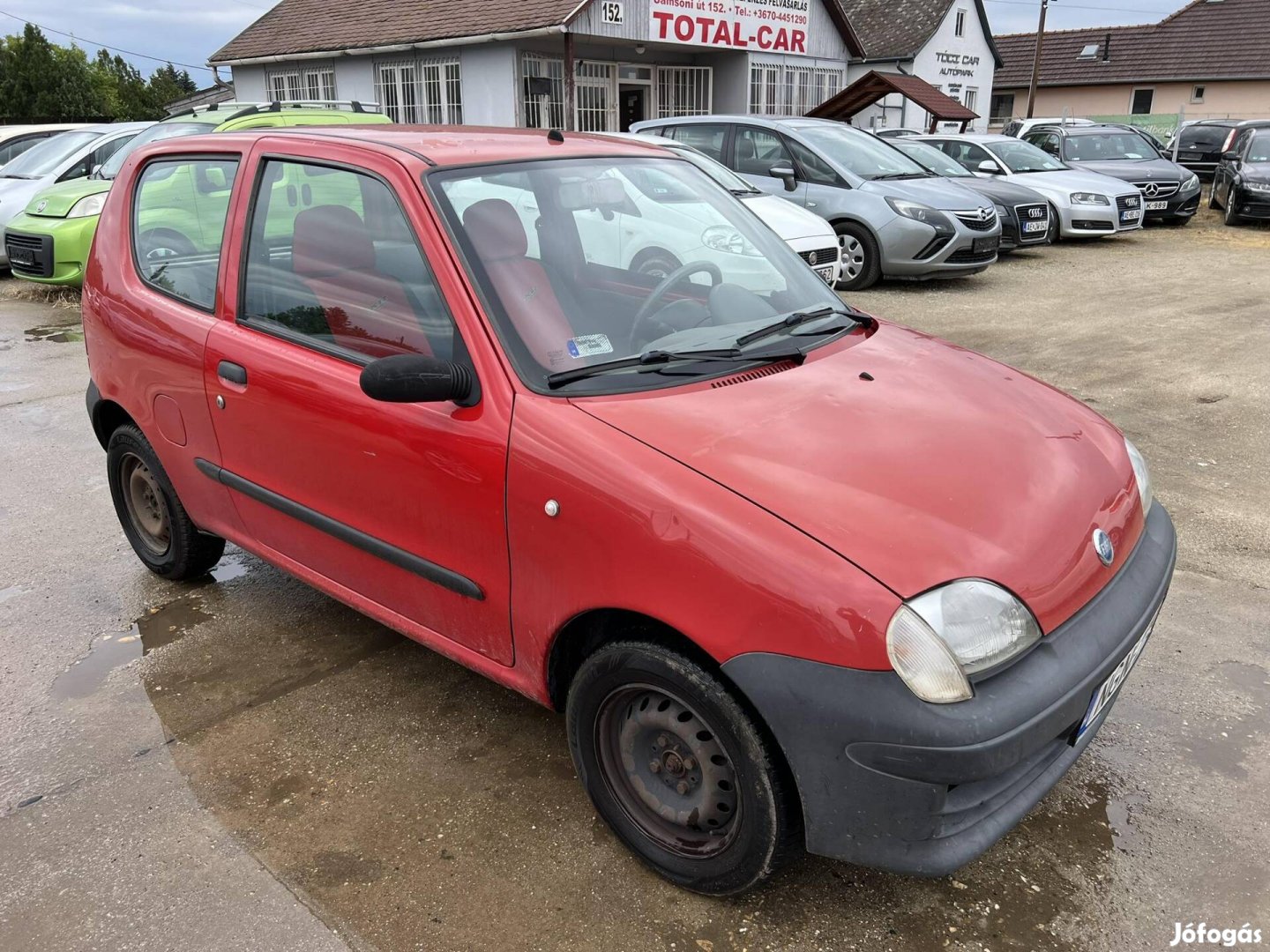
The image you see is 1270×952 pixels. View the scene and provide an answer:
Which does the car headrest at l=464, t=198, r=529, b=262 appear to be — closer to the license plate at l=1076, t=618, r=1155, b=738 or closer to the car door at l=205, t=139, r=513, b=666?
the car door at l=205, t=139, r=513, b=666

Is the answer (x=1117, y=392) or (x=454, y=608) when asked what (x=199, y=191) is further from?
(x=1117, y=392)

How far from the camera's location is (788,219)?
919cm

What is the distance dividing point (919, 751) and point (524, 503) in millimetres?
1064

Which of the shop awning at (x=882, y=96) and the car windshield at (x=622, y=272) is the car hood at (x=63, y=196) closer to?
the car windshield at (x=622, y=272)

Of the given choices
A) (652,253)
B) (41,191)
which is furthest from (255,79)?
(652,253)

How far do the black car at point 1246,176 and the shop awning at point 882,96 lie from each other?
20.4 feet

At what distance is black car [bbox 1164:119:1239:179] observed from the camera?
22.1 metres

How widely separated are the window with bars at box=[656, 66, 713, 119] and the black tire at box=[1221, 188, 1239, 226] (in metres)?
11.4

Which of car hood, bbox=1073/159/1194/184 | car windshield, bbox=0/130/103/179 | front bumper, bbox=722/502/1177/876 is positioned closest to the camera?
front bumper, bbox=722/502/1177/876

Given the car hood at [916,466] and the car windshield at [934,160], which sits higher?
the car windshield at [934,160]

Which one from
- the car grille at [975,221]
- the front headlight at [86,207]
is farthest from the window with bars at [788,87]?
the front headlight at [86,207]

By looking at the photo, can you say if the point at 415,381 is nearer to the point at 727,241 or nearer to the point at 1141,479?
the point at 727,241

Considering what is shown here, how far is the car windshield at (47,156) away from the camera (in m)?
11.8

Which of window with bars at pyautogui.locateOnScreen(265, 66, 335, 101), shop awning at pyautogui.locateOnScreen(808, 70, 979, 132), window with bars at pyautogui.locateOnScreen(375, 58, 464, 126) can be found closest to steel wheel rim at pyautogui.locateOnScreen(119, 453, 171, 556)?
window with bars at pyautogui.locateOnScreen(375, 58, 464, 126)
